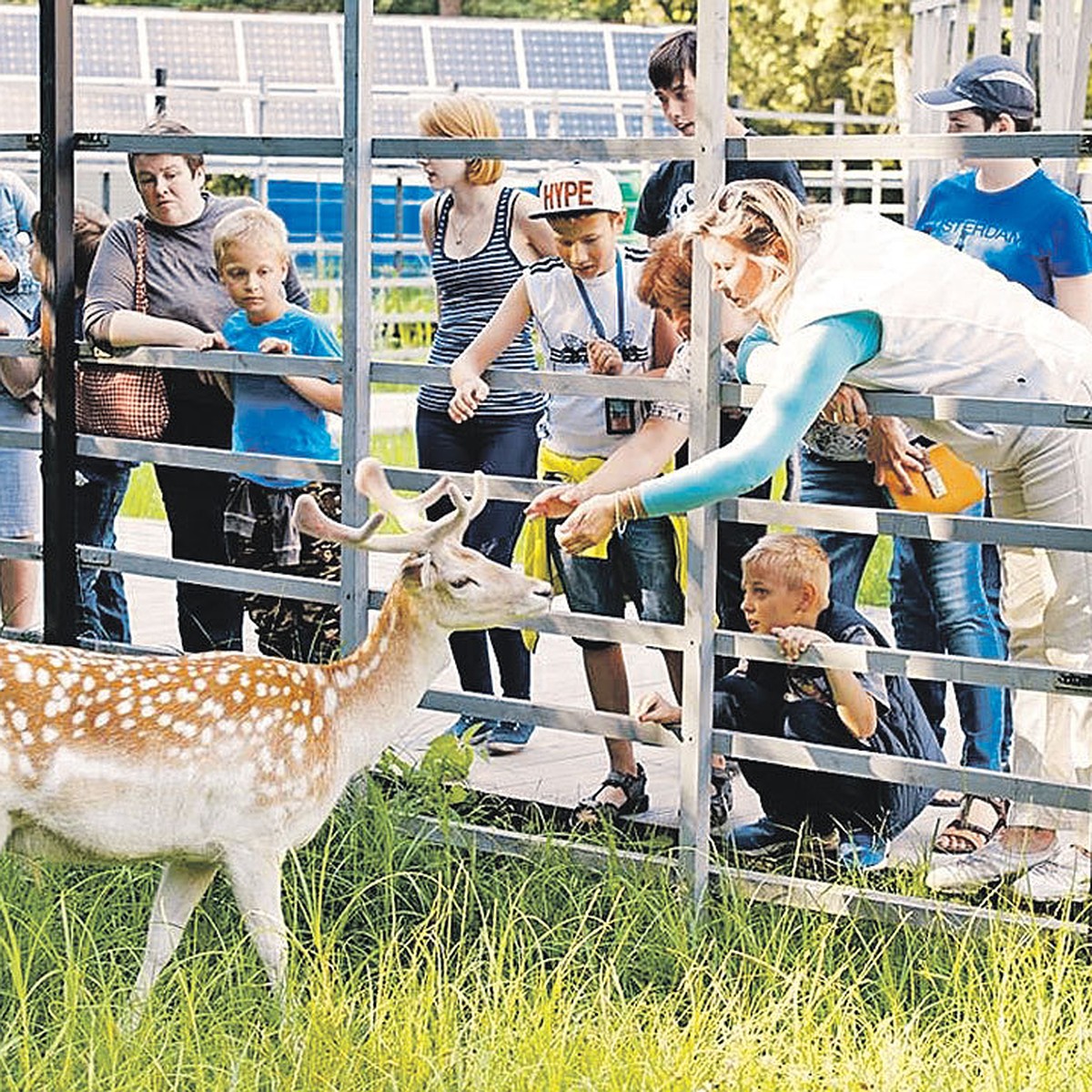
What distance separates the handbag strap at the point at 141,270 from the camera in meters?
5.76

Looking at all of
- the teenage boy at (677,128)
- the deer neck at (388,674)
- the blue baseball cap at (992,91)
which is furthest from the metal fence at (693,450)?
the blue baseball cap at (992,91)

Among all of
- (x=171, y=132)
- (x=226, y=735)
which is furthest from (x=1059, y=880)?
(x=171, y=132)

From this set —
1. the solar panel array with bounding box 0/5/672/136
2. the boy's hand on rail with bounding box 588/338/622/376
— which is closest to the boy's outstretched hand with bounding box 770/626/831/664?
the boy's hand on rail with bounding box 588/338/622/376

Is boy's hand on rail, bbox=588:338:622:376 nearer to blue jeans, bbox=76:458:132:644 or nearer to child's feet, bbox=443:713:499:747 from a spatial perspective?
child's feet, bbox=443:713:499:747

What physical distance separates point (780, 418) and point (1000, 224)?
4.79ft

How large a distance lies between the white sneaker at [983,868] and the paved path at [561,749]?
0.43ft

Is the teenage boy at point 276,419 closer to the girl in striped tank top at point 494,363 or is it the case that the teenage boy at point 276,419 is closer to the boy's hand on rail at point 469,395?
the girl in striped tank top at point 494,363

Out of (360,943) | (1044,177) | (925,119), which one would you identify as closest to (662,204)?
(1044,177)

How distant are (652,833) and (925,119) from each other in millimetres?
6880

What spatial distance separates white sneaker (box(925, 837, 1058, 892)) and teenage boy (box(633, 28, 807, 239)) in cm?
169

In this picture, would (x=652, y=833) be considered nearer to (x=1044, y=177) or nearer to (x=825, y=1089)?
(x=825, y=1089)

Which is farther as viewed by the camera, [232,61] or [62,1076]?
[232,61]

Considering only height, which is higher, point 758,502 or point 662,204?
point 662,204

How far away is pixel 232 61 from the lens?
2408 centimetres
